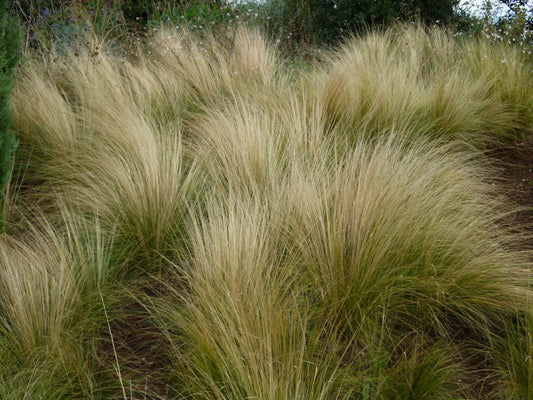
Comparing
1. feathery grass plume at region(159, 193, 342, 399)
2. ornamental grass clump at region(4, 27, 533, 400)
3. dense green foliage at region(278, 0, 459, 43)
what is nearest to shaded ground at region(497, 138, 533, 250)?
ornamental grass clump at region(4, 27, 533, 400)

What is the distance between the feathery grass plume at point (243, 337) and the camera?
1.70 meters

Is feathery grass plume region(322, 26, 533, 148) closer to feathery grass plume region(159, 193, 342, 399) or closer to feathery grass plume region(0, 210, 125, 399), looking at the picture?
feathery grass plume region(159, 193, 342, 399)

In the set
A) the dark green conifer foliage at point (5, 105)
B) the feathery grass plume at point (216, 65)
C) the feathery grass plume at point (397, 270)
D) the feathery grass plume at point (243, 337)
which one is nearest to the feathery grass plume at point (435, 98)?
the feathery grass plume at point (216, 65)

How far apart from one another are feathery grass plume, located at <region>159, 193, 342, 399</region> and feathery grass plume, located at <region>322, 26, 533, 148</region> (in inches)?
83.0

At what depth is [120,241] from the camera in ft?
9.19

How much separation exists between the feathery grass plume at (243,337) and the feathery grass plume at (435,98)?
211 centimetres

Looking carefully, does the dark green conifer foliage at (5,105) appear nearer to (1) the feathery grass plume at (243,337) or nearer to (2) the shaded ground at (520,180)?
(1) the feathery grass plume at (243,337)

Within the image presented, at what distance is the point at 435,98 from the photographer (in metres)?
4.59

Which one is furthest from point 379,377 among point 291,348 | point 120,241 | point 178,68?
point 178,68

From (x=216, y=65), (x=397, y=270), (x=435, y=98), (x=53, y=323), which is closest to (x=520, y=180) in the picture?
(x=435, y=98)

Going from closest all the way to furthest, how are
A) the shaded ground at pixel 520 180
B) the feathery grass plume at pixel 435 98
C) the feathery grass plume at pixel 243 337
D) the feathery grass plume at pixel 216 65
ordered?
the feathery grass plume at pixel 243 337, the shaded ground at pixel 520 180, the feathery grass plume at pixel 435 98, the feathery grass plume at pixel 216 65

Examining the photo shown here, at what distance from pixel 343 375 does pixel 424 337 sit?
0.48m

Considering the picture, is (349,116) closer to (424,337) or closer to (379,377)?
(424,337)

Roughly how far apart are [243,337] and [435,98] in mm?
3387
